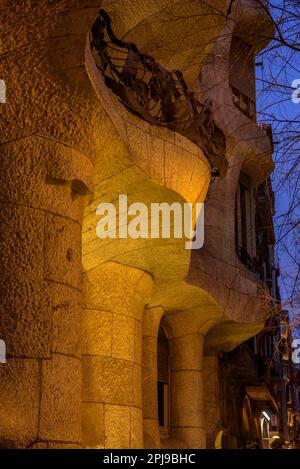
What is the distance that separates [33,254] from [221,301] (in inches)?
336

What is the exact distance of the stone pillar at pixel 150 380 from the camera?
12898 mm

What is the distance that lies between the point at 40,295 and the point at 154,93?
3.99 metres

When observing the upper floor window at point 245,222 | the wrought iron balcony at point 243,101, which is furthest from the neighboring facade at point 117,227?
the upper floor window at point 245,222

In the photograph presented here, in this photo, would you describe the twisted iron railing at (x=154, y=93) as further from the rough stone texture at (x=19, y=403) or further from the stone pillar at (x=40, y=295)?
the rough stone texture at (x=19, y=403)

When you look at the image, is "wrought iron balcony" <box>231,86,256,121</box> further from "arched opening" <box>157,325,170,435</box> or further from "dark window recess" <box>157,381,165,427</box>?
"dark window recess" <box>157,381,165,427</box>

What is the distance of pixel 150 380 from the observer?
43.4 ft

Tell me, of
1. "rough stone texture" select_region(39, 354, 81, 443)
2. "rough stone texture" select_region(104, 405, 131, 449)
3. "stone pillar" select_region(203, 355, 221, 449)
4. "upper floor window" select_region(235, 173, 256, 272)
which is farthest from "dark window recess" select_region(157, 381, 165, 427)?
"rough stone texture" select_region(39, 354, 81, 443)

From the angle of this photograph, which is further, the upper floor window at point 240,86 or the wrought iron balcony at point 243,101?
the wrought iron balcony at point 243,101

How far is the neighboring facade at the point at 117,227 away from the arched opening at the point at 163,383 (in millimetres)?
30

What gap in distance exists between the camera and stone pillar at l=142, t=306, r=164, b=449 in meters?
12.9

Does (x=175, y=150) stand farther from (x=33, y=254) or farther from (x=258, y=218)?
(x=258, y=218)

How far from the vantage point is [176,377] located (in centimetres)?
1548

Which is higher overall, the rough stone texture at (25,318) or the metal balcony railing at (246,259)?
the metal balcony railing at (246,259)

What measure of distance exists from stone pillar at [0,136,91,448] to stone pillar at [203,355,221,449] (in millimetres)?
10817
